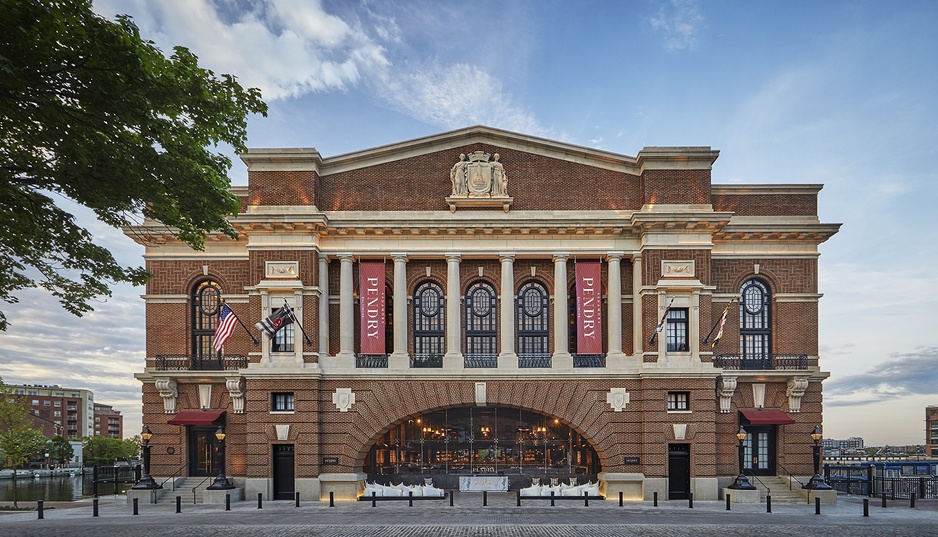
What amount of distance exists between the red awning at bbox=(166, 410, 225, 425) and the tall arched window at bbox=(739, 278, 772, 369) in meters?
26.1

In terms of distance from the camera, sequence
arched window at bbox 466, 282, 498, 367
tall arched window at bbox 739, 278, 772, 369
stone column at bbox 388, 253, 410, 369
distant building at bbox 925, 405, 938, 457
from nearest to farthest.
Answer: stone column at bbox 388, 253, 410, 369
arched window at bbox 466, 282, 498, 367
tall arched window at bbox 739, 278, 772, 369
distant building at bbox 925, 405, 938, 457

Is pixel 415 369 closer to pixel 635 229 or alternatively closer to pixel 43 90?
pixel 635 229

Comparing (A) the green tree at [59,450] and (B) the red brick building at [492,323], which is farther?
(A) the green tree at [59,450]

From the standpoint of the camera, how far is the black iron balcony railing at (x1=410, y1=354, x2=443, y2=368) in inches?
1184

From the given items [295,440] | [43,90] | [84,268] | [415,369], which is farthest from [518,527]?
[43,90]

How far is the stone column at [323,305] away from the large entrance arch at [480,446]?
212 inches

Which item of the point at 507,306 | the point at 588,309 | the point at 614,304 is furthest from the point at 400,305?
the point at 614,304

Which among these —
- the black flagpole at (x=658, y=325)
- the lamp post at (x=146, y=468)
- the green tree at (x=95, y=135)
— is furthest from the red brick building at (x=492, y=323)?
the green tree at (x=95, y=135)

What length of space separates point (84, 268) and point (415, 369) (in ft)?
51.9

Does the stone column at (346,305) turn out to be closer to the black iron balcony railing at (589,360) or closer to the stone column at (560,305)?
the stone column at (560,305)

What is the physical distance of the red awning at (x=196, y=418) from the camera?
2966 centimetres

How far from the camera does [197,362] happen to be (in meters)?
31.2

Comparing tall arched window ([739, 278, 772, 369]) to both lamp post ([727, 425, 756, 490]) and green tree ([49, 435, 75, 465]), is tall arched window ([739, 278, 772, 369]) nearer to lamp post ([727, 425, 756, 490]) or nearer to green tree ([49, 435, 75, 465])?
lamp post ([727, 425, 756, 490])

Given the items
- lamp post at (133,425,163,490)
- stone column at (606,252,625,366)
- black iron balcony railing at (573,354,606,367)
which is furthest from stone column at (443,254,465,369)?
lamp post at (133,425,163,490)
